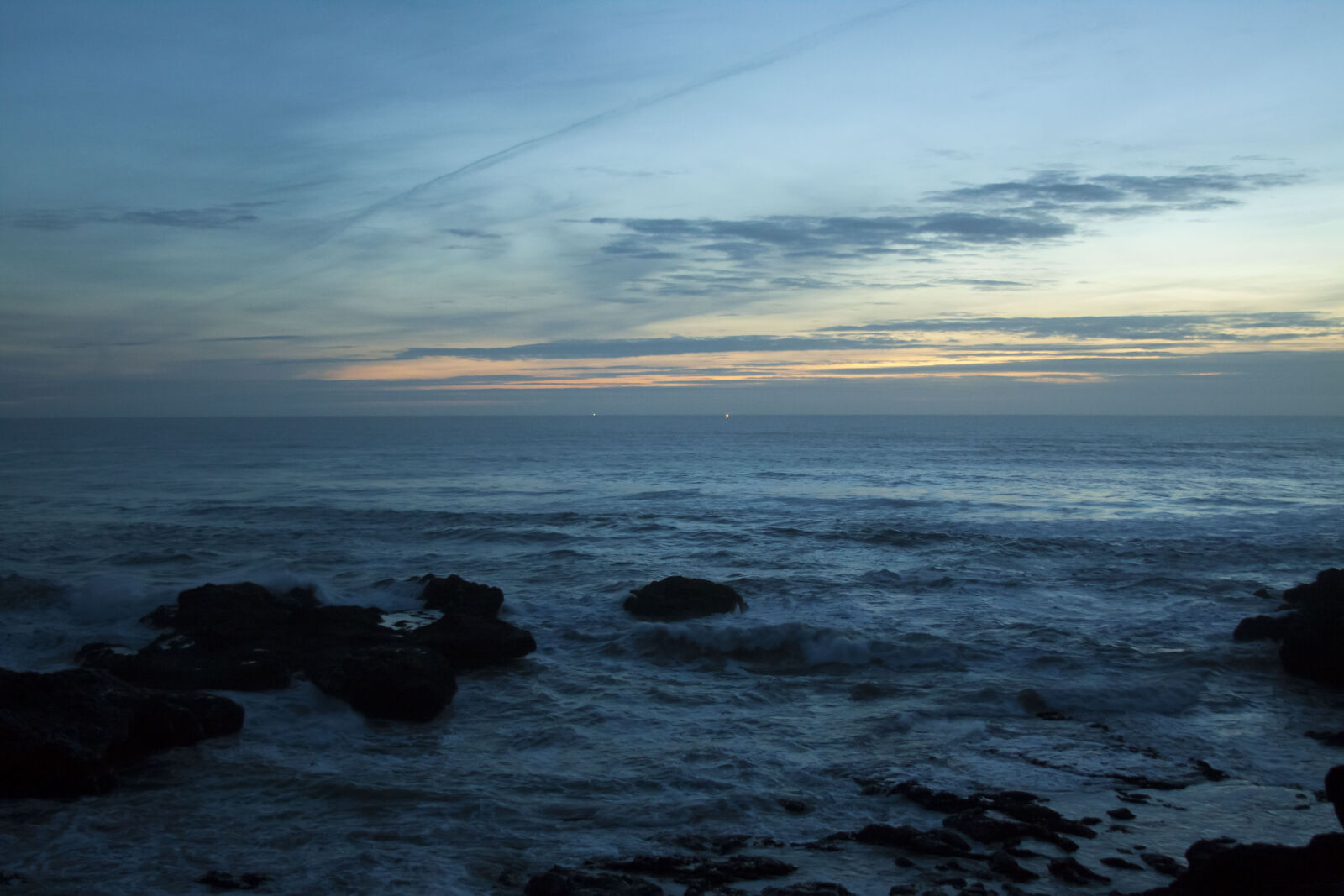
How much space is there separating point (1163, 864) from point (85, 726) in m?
10.8

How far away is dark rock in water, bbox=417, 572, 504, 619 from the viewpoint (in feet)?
56.5

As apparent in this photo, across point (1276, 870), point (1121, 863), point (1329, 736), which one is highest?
point (1276, 870)

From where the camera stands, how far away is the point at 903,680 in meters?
13.0

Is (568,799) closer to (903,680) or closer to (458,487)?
(903,680)

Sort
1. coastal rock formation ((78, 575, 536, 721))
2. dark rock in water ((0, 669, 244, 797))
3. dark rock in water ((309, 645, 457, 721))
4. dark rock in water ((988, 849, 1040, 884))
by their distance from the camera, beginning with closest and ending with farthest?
dark rock in water ((988, 849, 1040, 884)) < dark rock in water ((0, 669, 244, 797)) < dark rock in water ((309, 645, 457, 721)) < coastal rock formation ((78, 575, 536, 721))

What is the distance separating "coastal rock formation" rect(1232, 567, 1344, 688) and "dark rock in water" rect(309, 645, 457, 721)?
13.0 meters

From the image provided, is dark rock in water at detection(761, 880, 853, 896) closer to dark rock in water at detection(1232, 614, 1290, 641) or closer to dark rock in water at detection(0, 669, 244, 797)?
dark rock in water at detection(0, 669, 244, 797)

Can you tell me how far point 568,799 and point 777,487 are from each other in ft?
121

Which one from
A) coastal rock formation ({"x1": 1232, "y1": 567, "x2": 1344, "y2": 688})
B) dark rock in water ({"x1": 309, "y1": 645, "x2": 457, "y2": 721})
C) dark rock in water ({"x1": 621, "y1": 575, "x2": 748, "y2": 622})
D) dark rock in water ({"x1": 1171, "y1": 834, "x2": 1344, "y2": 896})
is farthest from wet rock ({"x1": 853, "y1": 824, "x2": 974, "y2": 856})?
dark rock in water ({"x1": 621, "y1": 575, "x2": 748, "y2": 622})

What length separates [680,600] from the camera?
17406mm

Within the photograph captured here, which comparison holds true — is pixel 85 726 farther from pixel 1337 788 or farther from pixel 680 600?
pixel 1337 788

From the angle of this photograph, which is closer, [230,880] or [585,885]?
[585,885]

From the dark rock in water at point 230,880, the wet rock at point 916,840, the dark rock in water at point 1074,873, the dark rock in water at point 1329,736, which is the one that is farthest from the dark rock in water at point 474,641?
the dark rock in water at point 1329,736

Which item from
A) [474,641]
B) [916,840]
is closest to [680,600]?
[474,641]
